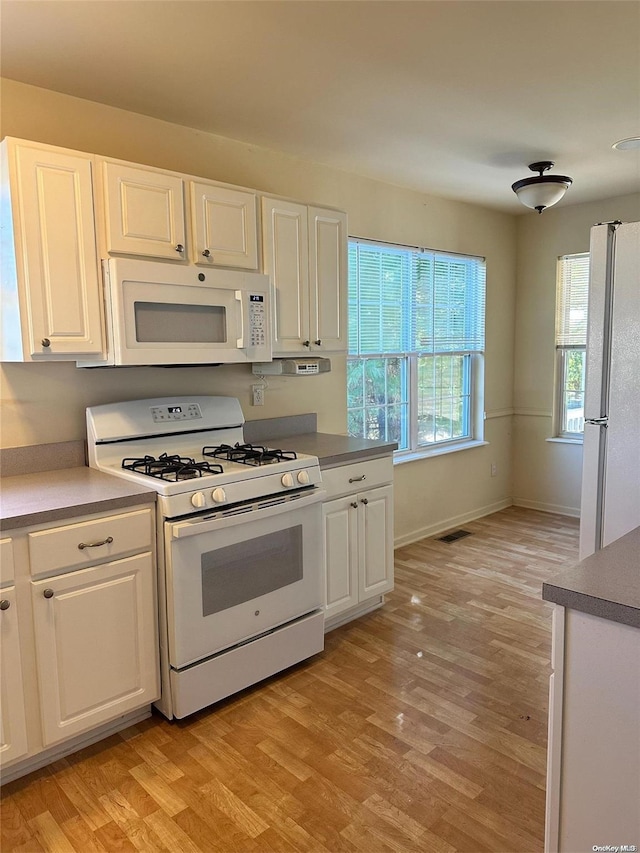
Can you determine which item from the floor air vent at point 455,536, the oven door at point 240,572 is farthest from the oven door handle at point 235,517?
the floor air vent at point 455,536

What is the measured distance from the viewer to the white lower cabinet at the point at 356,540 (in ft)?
9.45

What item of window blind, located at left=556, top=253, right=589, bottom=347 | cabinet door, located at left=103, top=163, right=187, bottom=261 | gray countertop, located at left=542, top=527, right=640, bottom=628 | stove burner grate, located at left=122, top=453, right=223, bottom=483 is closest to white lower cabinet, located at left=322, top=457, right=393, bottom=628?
stove burner grate, located at left=122, top=453, right=223, bottom=483

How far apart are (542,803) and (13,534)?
6.10ft

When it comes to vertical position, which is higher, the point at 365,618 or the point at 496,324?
the point at 496,324

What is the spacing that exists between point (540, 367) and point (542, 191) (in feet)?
6.54

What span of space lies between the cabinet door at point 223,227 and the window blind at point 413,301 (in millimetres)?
1131

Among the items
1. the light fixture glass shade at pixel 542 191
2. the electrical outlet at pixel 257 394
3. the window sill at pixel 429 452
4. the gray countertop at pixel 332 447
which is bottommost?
the window sill at pixel 429 452

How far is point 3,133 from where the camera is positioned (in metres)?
2.30

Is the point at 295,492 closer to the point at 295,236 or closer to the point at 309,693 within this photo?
the point at 309,693

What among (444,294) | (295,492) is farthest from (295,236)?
(444,294)

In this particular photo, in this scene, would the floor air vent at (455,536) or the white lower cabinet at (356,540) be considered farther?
the floor air vent at (455,536)

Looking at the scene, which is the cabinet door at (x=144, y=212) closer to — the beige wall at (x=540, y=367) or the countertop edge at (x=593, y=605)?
the countertop edge at (x=593, y=605)

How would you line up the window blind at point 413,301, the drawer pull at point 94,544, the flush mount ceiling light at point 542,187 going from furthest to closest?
1. the window blind at point 413,301
2. the flush mount ceiling light at point 542,187
3. the drawer pull at point 94,544

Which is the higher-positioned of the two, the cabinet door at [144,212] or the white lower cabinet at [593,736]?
the cabinet door at [144,212]
